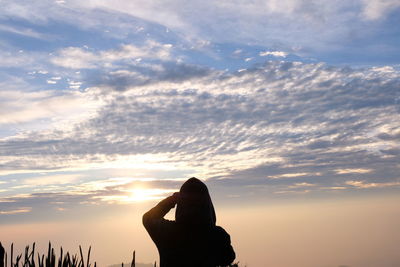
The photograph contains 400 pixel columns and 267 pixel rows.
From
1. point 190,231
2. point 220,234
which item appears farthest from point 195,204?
point 220,234

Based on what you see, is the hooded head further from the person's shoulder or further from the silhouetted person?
the person's shoulder

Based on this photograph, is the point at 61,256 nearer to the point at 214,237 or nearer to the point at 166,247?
the point at 166,247

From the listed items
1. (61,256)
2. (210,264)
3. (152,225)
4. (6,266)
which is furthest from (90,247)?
(210,264)

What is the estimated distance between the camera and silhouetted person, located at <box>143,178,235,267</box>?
4.69 metres

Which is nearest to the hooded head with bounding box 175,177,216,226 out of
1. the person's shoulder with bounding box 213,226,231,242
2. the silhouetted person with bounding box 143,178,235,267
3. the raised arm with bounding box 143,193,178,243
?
the silhouetted person with bounding box 143,178,235,267

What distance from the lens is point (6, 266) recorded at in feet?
23.9

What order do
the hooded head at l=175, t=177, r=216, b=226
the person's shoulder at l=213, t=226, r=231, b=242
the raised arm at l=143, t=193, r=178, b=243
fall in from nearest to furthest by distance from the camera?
the hooded head at l=175, t=177, r=216, b=226
the person's shoulder at l=213, t=226, r=231, b=242
the raised arm at l=143, t=193, r=178, b=243

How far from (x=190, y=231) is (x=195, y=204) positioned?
45 centimetres

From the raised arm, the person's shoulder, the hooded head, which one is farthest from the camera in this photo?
the raised arm

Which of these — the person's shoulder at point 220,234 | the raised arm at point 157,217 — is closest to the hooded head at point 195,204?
the person's shoulder at point 220,234

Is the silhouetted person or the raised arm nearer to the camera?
the silhouetted person

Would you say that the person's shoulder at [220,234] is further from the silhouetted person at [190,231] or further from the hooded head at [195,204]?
the hooded head at [195,204]

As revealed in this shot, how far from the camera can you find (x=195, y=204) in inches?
184

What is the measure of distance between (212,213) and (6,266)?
4.88 m
